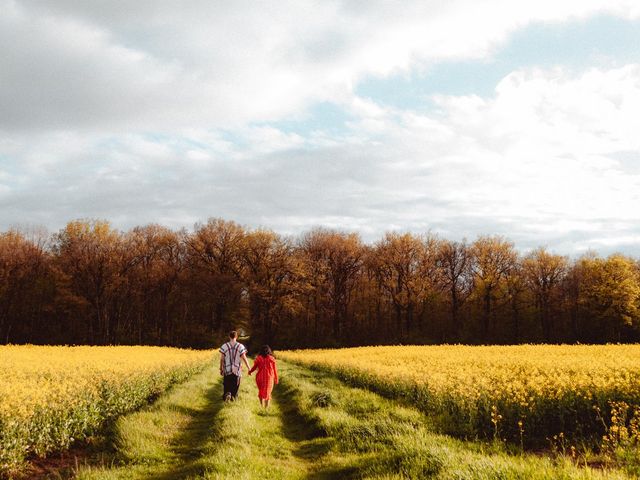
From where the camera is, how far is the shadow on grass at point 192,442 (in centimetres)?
730

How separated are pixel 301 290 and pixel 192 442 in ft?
166

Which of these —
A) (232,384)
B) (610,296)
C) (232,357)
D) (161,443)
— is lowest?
(161,443)

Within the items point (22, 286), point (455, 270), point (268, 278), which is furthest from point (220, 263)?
point (455, 270)

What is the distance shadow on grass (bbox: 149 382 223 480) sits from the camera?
7.30 metres

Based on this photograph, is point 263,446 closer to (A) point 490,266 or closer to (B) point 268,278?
(B) point 268,278

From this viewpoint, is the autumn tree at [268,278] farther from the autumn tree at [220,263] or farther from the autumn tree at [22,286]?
the autumn tree at [22,286]

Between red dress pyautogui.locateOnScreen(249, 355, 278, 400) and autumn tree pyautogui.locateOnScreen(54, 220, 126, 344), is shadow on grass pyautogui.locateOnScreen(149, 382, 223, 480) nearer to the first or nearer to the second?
red dress pyautogui.locateOnScreen(249, 355, 278, 400)

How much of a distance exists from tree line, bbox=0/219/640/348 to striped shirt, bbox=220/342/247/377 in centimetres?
4461

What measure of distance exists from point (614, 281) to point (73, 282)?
220ft

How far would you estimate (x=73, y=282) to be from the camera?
179 feet

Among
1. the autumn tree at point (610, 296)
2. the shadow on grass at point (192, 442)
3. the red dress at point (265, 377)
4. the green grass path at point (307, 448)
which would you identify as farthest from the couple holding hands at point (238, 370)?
the autumn tree at point (610, 296)

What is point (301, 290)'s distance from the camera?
6016cm

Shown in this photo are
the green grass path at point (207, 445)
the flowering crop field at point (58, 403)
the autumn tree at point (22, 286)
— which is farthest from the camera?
the autumn tree at point (22, 286)

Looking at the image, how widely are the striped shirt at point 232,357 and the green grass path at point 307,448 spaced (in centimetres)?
105
